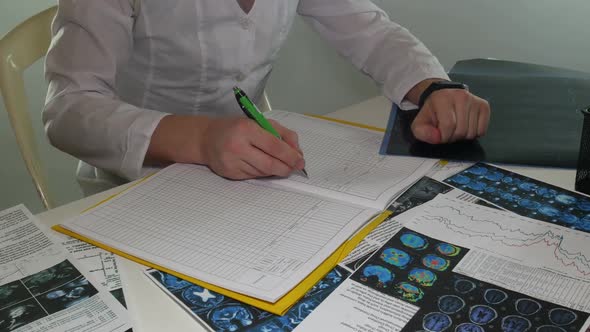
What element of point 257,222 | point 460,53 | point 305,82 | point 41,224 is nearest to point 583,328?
point 257,222

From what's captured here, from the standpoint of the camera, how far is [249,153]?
0.85 meters

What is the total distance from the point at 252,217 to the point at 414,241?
0.63 ft

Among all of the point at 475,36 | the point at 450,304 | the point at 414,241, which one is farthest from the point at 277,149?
the point at 475,36

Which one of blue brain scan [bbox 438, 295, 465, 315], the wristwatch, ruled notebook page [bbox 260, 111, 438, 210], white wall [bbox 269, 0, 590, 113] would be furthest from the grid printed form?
white wall [bbox 269, 0, 590, 113]

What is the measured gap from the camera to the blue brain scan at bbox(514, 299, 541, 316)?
0.61m

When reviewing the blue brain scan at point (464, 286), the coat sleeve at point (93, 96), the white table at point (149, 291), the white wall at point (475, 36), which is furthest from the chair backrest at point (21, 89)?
the white wall at point (475, 36)

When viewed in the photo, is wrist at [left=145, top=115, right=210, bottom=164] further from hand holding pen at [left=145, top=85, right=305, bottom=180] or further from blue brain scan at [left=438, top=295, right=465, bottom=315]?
blue brain scan at [left=438, top=295, right=465, bottom=315]

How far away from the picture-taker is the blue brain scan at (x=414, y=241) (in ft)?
2.36

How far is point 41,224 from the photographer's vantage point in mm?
805

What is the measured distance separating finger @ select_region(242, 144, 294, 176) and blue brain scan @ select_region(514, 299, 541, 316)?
353 millimetres

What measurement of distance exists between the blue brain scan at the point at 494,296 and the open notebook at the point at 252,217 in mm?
165

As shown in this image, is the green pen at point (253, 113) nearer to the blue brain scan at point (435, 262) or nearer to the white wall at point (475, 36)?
the blue brain scan at point (435, 262)

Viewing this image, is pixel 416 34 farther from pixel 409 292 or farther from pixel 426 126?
pixel 409 292

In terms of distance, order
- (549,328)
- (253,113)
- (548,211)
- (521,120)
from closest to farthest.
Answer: (549,328) < (548,211) < (253,113) < (521,120)
